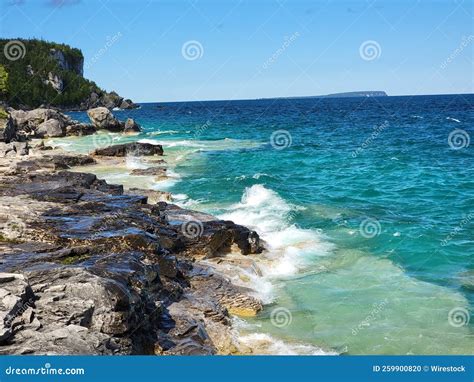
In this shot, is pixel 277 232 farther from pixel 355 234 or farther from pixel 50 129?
pixel 50 129

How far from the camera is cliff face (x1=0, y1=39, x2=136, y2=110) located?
131000mm

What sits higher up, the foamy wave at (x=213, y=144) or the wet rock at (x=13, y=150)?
the foamy wave at (x=213, y=144)

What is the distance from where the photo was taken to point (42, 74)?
15212 centimetres

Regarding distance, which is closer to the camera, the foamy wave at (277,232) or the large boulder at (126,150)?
the foamy wave at (277,232)

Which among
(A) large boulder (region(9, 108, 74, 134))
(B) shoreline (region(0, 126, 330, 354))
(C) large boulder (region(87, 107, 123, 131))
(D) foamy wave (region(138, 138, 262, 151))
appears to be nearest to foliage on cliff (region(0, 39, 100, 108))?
(C) large boulder (region(87, 107, 123, 131))

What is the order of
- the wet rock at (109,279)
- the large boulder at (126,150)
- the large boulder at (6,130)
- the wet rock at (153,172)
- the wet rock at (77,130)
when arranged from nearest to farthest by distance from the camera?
the wet rock at (109,279), the wet rock at (153,172), the large boulder at (6,130), the large boulder at (126,150), the wet rock at (77,130)

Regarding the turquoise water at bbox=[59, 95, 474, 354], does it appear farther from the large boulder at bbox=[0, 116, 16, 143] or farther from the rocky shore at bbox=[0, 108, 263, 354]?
the large boulder at bbox=[0, 116, 16, 143]

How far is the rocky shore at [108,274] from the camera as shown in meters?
8.72

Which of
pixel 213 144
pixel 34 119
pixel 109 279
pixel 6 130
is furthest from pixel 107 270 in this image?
pixel 34 119

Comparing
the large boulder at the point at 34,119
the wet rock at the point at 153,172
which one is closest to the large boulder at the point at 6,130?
the wet rock at the point at 153,172

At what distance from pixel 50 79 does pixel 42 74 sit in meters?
3.83

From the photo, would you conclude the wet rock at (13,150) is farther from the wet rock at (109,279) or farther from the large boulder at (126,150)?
the wet rock at (109,279)

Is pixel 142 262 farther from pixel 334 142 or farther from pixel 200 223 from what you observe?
pixel 334 142

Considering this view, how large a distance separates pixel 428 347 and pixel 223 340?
499cm
